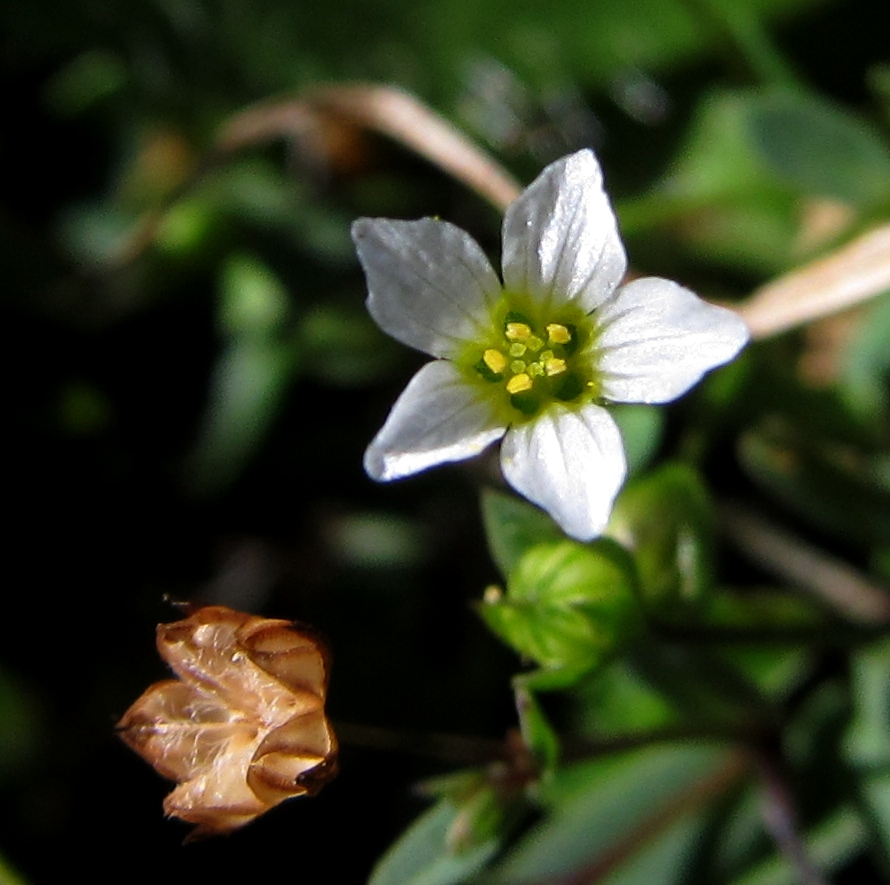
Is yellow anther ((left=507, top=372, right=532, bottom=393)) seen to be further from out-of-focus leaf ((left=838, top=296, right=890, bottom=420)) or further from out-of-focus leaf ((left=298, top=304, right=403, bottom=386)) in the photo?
out-of-focus leaf ((left=298, top=304, right=403, bottom=386))

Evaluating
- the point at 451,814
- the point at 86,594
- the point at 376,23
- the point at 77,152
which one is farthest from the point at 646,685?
the point at 77,152

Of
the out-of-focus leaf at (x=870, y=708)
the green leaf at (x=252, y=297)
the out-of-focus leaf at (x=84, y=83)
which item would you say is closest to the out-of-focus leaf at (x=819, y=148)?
the out-of-focus leaf at (x=870, y=708)

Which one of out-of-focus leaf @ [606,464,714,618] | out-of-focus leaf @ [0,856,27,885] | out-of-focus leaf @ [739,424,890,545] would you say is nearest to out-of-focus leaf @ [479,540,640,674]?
out-of-focus leaf @ [606,464,714,618]

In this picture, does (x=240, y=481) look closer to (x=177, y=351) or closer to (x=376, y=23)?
(x=177, y=351)

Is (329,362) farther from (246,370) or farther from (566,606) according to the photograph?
(566,606)

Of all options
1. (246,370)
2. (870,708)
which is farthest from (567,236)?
(246,370)

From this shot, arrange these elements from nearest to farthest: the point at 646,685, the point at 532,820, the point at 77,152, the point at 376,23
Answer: the point at 646,685, the point at 532,820, the point at 376,23, the point at 77,152

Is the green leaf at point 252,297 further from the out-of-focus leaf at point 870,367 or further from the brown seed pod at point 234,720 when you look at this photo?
the brown seed pod at point 234,720

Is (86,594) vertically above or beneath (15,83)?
beneath
